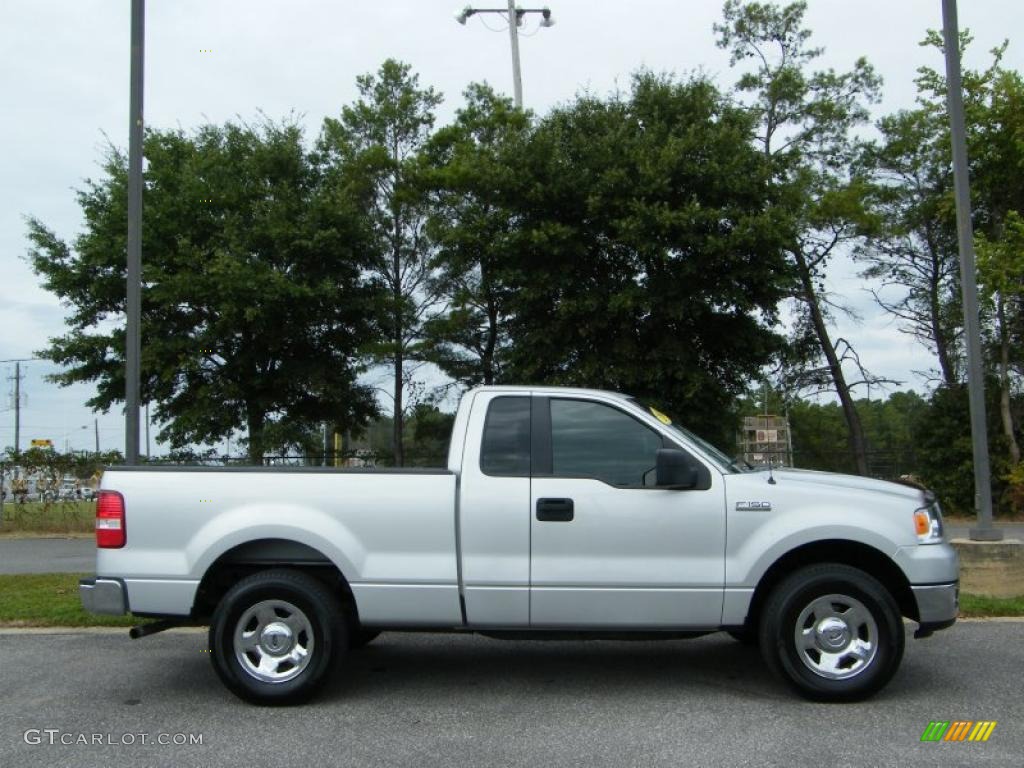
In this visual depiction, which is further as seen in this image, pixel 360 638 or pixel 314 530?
pixel 360 638

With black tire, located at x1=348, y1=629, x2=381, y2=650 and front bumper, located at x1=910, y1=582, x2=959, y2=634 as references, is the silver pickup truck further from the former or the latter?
black tire, located at x1=348, y1=629, x2=381, y2=650

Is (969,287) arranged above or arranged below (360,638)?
above

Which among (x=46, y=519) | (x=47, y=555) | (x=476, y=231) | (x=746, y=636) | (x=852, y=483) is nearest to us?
(x=852, y=483)

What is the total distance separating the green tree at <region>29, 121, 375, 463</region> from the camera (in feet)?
65.7

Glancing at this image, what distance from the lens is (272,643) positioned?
573 cm

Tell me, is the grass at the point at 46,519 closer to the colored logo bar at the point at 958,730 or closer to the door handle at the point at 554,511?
the door handle at the point at 554,511

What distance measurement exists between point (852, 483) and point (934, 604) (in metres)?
0.85

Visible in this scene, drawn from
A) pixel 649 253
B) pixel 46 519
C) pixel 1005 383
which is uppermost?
pixel 649 253

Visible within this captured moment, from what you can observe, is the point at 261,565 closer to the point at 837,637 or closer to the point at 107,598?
the point at 107,598

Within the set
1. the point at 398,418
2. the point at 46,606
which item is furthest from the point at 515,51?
the point at 46,606

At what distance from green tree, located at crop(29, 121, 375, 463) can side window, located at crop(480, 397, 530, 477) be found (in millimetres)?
14136

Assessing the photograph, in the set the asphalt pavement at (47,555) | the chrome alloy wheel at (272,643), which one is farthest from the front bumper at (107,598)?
the asphalt pavement at (47,555)

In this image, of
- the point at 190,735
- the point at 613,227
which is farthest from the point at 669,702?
the point at 613,227

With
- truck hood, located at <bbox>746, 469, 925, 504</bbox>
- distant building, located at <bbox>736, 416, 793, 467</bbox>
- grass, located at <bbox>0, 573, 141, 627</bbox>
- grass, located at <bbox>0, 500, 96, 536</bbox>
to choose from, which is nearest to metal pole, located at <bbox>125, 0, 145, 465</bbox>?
grass, located at <bbox>0, 573, 141, 627</bbox>
